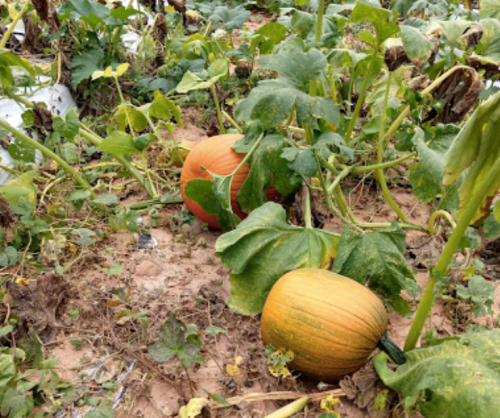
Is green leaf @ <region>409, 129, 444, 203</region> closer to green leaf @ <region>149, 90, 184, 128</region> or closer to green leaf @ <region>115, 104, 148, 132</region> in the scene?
green leaf @ <region>149, 90, 184, 128</region>

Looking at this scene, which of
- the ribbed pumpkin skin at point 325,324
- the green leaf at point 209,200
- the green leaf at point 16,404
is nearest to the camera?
the green leaf at point 16,404

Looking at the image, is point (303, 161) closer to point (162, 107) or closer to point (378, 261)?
point (378, 261)

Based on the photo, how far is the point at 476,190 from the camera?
128 cm

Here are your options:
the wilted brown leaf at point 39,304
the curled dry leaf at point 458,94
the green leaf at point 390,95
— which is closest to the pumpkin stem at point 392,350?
the curled dry leaf at point 458,94

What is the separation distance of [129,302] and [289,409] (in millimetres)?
740

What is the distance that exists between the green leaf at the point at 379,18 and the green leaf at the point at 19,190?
1502 millimetres

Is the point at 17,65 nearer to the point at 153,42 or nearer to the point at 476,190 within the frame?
the point at 153,42

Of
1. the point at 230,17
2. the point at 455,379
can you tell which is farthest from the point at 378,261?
the point at 230,17

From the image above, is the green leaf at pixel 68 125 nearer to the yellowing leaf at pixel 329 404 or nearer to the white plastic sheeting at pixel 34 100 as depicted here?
the white plastic sheeting at pixel 34 100

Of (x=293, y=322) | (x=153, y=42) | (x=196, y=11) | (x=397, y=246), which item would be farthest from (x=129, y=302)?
(x=196, y=11)

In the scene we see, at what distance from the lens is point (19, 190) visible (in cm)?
207

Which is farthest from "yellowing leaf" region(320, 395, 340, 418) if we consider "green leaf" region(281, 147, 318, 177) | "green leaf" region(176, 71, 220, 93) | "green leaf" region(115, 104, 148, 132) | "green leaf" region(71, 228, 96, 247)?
"green leaf" region(115, 104, 148, 132)

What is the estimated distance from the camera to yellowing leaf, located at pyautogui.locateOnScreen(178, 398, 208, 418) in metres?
1.41

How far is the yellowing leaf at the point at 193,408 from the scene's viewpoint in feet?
4.63
